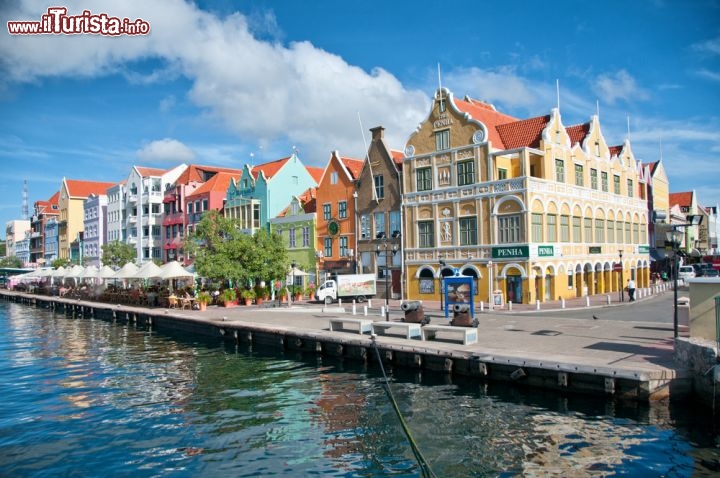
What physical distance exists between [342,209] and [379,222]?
17.5ft

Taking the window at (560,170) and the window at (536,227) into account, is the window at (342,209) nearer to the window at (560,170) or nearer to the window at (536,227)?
the window at (536,227)

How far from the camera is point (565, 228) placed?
147 feet

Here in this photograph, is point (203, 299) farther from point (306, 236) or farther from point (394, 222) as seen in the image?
point (394, 222)

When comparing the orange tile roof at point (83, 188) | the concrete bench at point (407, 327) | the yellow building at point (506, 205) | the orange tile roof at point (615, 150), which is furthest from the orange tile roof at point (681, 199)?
the orange tile roof at point (83, 188)

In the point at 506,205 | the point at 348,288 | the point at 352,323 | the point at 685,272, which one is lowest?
the point at 352,323

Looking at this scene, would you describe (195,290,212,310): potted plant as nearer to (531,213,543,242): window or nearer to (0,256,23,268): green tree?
(531,213,543,242): window

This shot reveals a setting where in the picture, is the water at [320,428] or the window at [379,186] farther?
the window at [379,186]

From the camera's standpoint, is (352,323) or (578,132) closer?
(352,323)

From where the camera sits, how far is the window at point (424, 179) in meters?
46.6

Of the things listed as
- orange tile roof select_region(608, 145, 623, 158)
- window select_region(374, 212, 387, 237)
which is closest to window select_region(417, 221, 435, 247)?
window select_region(374, 212, 387, 237)

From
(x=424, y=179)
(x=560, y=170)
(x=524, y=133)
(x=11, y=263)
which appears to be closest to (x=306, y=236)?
(x=424, y=179)

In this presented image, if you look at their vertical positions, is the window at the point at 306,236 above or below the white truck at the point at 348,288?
above

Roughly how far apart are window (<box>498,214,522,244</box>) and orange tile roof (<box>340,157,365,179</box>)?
1718 cm

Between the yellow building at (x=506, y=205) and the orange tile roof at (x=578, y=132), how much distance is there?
4.2 inches
